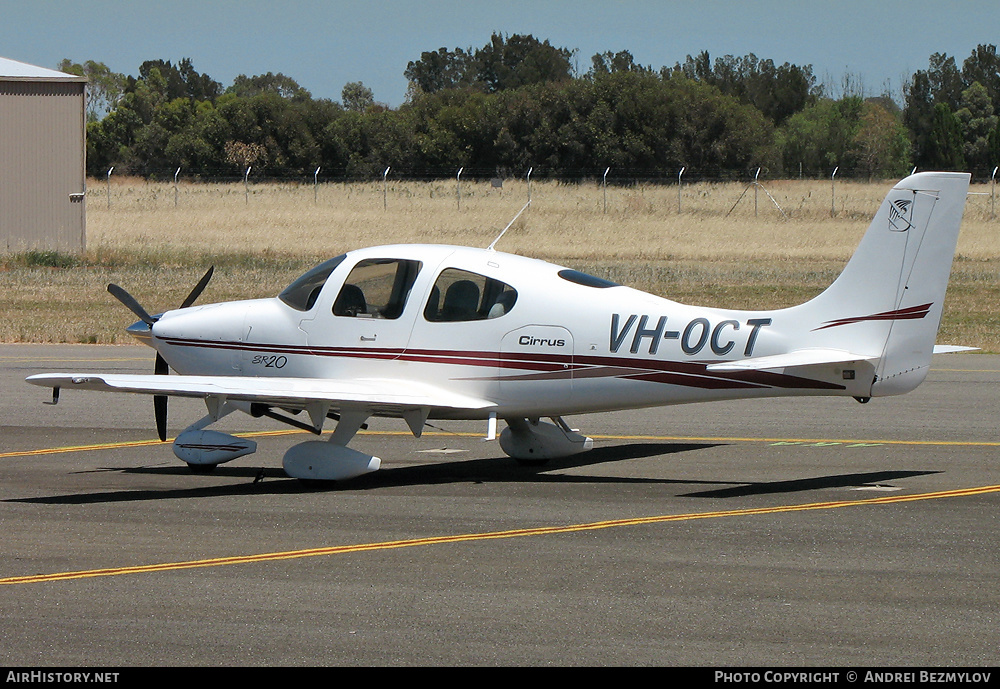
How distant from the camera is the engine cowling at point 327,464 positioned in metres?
11.4

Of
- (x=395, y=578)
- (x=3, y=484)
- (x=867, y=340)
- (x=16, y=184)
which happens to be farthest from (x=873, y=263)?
(x=16, y=184)

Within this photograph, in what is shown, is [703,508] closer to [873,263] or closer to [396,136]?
[873,263]

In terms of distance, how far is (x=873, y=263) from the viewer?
10.7 meters

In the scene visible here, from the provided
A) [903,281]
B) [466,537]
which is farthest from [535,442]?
[903,281]

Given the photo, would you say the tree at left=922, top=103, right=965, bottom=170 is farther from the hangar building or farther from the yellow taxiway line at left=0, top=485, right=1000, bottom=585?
the yellow taxiway line at left=0, top=485, right=1000, bottom=585

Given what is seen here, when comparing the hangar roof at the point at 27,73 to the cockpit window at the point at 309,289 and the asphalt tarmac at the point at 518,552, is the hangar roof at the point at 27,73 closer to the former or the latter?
the asphalt tarmac at the point at 518,552

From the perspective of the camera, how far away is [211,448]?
40.3 feet

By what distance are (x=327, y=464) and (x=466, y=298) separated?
201cm

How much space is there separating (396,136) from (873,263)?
76379 millimetres

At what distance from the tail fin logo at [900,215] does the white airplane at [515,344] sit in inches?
0.7

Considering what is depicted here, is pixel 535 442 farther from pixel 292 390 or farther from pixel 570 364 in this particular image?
pixel 292 390

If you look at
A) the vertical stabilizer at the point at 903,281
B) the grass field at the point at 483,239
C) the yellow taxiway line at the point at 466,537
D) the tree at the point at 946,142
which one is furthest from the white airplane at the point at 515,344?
the tree at the point at 946,142

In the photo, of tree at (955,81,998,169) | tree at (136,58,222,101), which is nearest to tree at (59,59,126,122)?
tree at (136,58,222,101)

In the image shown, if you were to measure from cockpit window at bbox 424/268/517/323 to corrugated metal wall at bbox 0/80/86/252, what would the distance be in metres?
31.0
